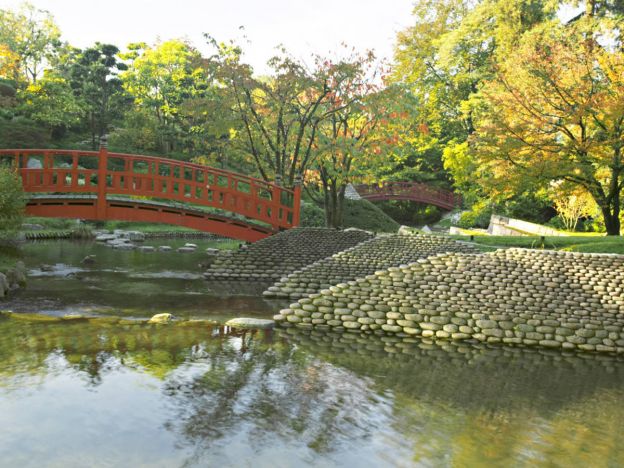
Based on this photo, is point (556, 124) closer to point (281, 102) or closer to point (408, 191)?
point (281, 102)

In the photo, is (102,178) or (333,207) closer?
(102,178)

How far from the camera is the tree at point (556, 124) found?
19453 millimetres

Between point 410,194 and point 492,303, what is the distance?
28.6 meters

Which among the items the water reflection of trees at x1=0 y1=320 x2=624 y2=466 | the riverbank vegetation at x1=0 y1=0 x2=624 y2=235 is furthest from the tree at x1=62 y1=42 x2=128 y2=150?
the water reflection of trees at x1=0 y1=320 x2=624 y2=466

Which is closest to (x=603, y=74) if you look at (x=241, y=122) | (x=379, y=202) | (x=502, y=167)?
(x=502, y=167)

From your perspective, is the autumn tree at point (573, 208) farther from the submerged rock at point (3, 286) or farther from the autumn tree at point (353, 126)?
the submerged rock at point (3, 286)

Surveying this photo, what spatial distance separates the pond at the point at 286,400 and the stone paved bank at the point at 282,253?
606cm

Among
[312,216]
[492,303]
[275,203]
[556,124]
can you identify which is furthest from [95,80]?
[492,303]

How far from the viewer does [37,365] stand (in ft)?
31.7

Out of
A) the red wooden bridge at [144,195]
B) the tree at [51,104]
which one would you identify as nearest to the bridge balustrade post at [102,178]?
the red wooden bridge at [144,195]

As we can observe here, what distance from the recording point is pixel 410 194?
4141 centimetres

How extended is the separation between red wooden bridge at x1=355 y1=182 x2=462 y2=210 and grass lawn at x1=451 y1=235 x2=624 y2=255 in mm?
20305

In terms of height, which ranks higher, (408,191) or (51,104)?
(51,104)

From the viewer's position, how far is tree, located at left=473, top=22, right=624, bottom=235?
19.5 m
